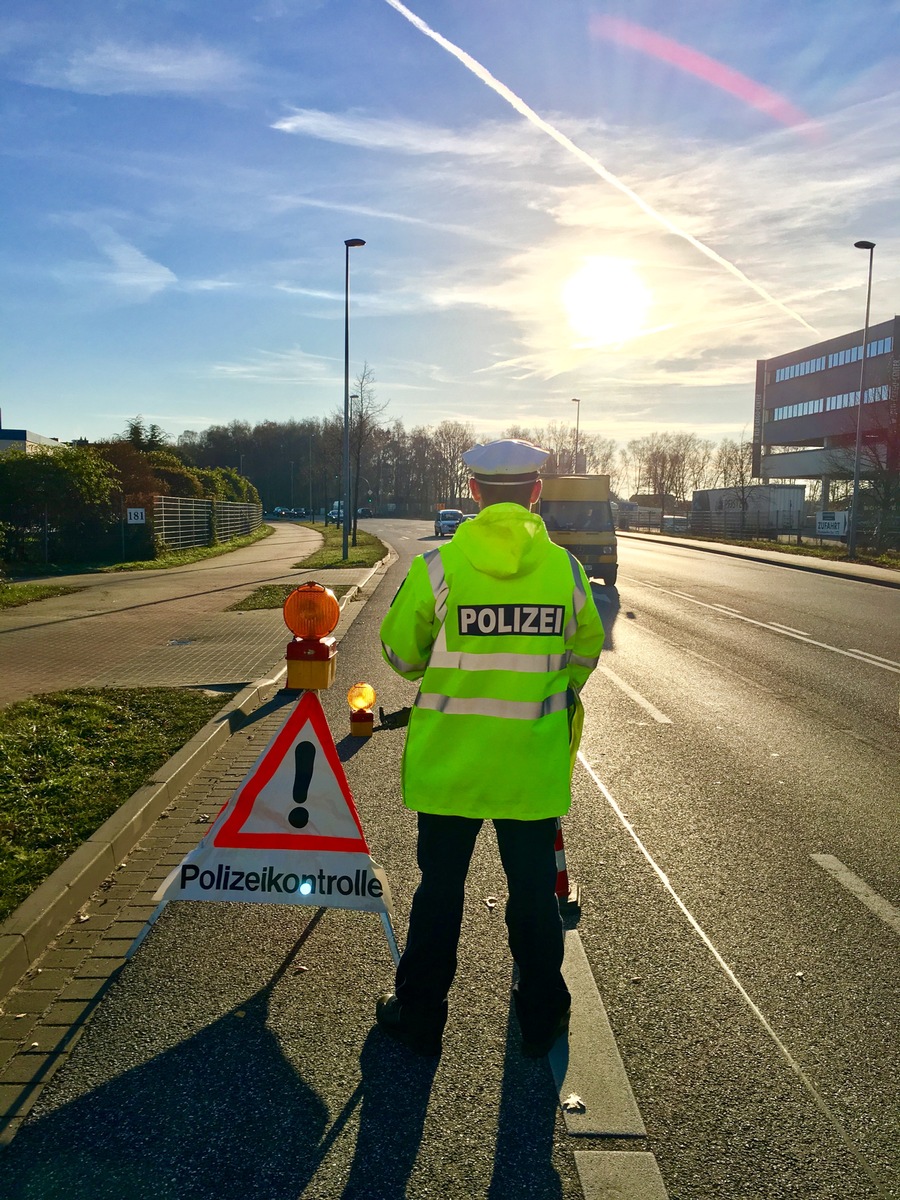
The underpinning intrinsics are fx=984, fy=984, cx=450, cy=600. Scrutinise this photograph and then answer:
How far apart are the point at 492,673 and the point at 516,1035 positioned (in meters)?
1.28

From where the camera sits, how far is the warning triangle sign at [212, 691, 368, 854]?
383 cm

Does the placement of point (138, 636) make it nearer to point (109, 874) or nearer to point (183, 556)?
point (109, 874)

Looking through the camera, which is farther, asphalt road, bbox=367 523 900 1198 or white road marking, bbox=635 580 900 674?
white road marking, bbox=635 580 900 674

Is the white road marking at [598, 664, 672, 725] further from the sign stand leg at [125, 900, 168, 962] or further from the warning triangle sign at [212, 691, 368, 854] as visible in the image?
the sign stand leg at [125, 900, 168, 962]

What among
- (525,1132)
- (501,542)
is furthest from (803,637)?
(525,1132)

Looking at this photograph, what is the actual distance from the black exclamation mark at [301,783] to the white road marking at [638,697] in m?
5.27

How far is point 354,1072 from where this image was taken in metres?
3.14

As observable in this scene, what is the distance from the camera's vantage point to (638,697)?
971 centimetres

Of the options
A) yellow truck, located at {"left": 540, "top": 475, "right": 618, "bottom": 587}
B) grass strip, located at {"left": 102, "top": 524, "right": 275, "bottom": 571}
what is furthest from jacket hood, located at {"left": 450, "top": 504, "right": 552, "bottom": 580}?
grass strip, located at {"left": 102, "top": 524, "right": 275, "bottom": 571}

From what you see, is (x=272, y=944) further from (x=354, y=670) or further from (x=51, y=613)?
(x=51, y=613)

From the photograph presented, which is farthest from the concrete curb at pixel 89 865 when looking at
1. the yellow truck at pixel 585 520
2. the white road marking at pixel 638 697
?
the yellow truck at pixel 585 520

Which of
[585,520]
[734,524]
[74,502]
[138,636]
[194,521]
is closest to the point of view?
[138,636]

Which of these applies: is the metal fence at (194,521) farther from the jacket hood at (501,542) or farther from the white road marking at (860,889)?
the jacket hood at (501,542)

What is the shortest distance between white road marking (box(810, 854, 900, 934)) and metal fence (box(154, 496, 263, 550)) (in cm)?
2621
